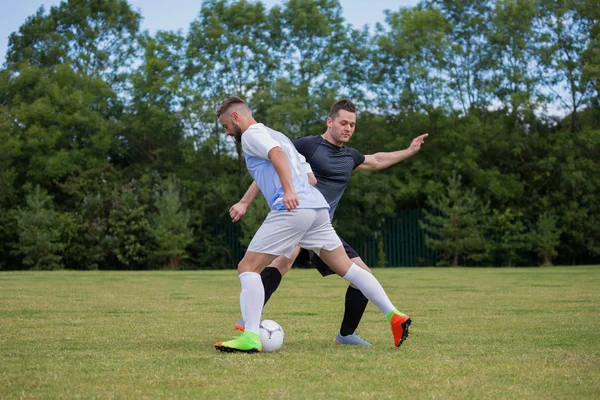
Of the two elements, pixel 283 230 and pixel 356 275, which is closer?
pixel 283 230

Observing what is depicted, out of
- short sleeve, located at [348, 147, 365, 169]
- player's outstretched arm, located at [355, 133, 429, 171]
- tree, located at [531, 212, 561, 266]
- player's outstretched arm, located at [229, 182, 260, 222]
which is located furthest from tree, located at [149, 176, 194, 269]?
player's outstretched arm, located at [229, 182, 260, 222]

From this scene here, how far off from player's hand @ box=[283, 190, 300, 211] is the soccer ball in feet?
3.27

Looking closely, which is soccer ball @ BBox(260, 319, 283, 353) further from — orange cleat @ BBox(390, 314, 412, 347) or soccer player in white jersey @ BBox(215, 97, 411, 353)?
orange cleat @ BBox(390, 314, 412, 347)

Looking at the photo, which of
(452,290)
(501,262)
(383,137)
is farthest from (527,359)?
(383,137)

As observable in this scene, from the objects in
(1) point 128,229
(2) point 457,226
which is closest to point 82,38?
(1) point 128,229

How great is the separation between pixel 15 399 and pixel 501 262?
105 feet

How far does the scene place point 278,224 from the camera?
592 centimetres

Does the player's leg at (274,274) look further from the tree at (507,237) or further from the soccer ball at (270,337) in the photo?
the tree at (507,237)

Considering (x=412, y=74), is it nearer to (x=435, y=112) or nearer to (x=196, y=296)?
(x=435, y=112)

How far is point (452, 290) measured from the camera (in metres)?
14.6

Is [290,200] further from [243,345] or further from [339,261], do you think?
[243,345]

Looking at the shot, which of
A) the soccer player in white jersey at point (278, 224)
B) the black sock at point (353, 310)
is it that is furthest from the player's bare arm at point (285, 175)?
the black sock at point (353, 310)

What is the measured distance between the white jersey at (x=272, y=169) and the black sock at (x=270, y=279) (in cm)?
92

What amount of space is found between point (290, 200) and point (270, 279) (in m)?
1.25
